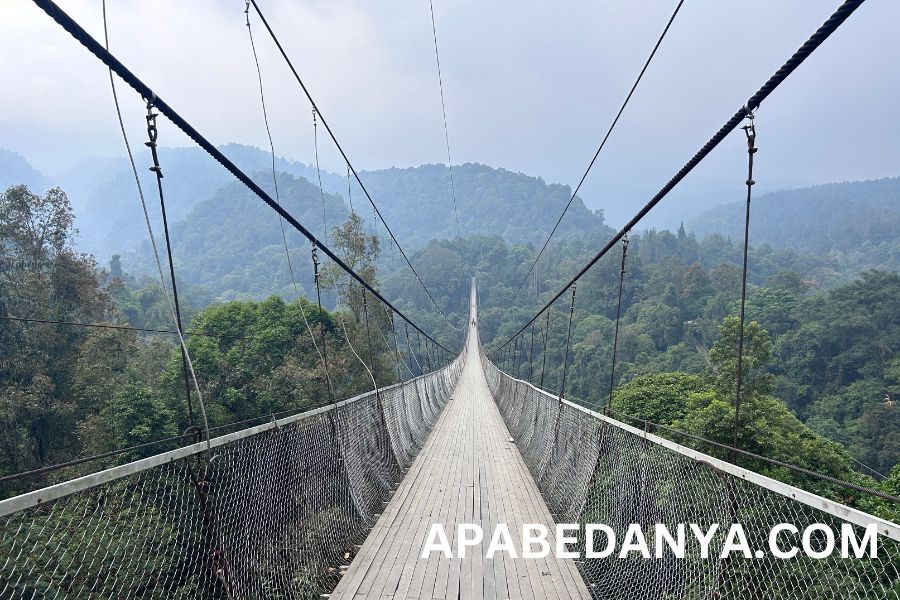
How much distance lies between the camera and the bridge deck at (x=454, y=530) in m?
3.09

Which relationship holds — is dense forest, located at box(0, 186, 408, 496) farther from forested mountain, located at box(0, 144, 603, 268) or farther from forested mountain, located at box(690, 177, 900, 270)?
forested mountain, located at box(0, 144, 603, 268)

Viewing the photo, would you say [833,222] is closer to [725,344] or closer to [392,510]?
[725,344]

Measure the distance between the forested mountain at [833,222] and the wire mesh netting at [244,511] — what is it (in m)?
80.5

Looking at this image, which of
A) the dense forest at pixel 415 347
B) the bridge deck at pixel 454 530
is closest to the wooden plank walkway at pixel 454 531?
the bridge deck at pixel 454 530

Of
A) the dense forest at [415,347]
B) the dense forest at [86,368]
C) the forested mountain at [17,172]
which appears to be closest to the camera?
the dense forest at [86,368]

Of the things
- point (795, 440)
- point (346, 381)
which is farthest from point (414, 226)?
point (795, 440)

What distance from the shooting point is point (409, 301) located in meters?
60.0

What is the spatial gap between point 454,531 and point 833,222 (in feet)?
412

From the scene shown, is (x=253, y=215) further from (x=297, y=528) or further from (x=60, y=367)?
(x=297, y=528)

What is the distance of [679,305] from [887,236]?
58.8 metres

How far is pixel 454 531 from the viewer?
4078 mm

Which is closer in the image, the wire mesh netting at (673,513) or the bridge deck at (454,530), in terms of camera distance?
the wire mesh netting at (673,513)

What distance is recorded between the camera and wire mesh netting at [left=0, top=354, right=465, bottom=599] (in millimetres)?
1959

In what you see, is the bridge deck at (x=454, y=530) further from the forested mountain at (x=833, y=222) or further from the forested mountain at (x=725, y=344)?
the forested mountain at (x=833, y=222)
